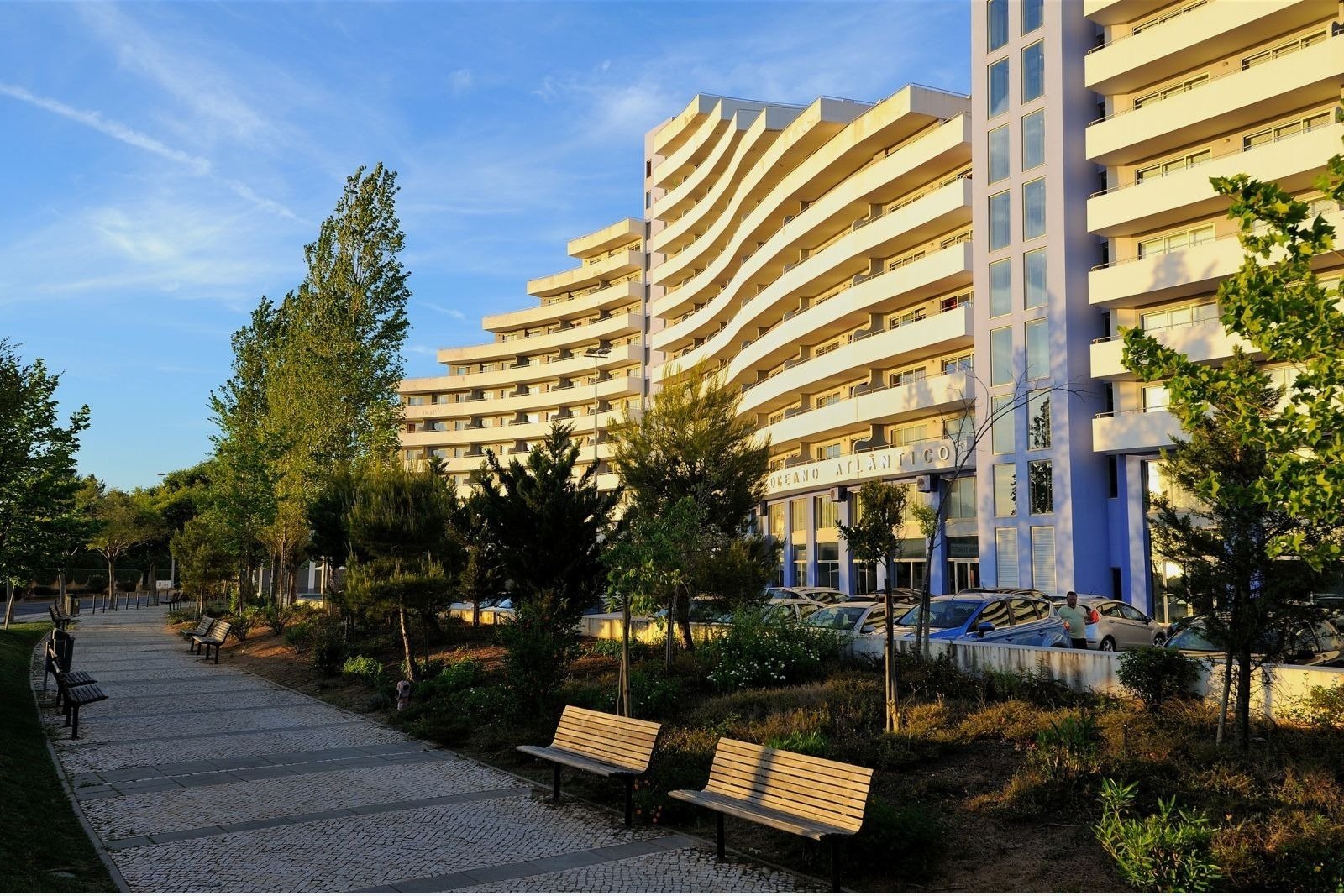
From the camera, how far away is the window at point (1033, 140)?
31.6m

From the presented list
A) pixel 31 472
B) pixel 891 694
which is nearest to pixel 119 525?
pixel 31 472

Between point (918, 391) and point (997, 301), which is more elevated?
point (997, 301)

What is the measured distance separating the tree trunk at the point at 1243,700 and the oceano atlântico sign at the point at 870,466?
2194cm

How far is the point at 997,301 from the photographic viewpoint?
107 feet

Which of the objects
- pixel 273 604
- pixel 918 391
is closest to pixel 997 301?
pixel 918 391

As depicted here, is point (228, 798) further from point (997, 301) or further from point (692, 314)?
point (692, 314)

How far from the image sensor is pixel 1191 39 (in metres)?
27.7

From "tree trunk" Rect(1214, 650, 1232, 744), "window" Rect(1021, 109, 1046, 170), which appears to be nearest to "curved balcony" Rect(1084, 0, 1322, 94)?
"window" Rect(1021, 109, 1046, 170)

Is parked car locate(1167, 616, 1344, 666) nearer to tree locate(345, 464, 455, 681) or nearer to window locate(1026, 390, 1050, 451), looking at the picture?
tree locate(345, 464, 455, 681)

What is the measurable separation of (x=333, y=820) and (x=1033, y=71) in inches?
1256

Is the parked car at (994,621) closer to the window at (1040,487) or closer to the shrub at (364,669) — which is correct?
the shrub at (364,669)

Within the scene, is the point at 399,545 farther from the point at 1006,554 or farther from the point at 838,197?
the point at 838,197

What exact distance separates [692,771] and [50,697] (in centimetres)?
1374

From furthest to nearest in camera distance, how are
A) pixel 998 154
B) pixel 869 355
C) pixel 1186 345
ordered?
pixel 869 355 < pixel 998 154 < pixel 1186 345
